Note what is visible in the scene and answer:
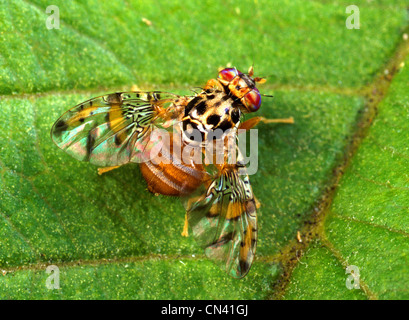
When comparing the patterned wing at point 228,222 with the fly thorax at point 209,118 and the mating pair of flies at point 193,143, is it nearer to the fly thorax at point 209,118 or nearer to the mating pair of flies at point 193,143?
the mating pair of flies at point 193,143

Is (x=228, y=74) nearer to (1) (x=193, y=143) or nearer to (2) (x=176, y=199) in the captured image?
(1) (x=193, y=143)

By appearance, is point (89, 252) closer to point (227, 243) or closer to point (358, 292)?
point (227, 243)

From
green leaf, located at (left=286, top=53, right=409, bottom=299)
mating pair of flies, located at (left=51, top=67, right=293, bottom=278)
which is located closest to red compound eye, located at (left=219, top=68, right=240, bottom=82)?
mating pair of flies, located at (left=51, top=67, right=293, bottom=278)

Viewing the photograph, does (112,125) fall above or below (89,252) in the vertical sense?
above

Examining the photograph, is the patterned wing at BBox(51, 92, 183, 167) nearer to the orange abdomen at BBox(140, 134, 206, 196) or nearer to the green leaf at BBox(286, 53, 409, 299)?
the orange abdomen at BBox(140, 134, 206, 196)
